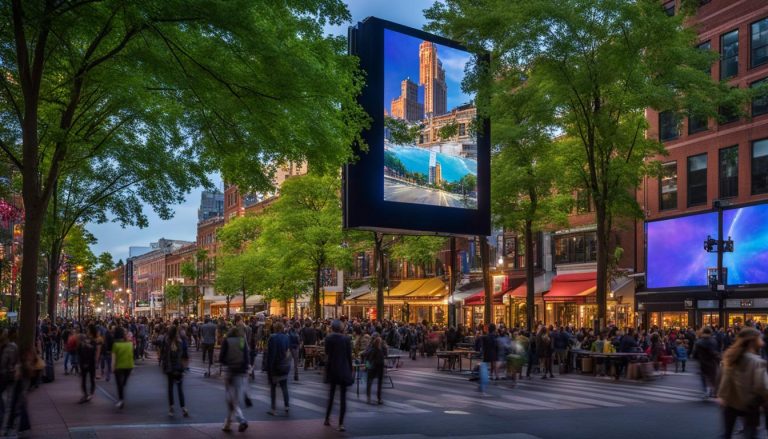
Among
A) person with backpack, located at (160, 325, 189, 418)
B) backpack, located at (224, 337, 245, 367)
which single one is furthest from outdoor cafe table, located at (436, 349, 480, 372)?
backpack, located at (224, 337, 245, 367)

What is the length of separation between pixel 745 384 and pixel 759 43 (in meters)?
35.3

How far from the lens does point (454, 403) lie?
61.9 feet

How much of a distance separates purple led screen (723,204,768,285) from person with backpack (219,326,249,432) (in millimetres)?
31372

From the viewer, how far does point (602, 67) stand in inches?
1136

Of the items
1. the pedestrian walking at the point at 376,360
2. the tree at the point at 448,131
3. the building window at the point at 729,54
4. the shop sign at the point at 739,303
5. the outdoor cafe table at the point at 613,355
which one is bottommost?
the outdoor cafe table at the point at 613,355

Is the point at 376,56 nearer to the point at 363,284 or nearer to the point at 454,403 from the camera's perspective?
the point at 454,403

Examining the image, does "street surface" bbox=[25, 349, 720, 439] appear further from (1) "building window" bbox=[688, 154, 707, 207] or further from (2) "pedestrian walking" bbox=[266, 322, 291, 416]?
(1) "building window" bbox=[688, 154, 707, 207]

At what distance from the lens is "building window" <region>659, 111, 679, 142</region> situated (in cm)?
4566

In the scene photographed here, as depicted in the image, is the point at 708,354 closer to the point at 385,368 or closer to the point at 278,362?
the point at 385,368

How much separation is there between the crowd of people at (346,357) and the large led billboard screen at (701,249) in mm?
5352

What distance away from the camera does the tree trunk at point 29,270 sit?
18.6 metres

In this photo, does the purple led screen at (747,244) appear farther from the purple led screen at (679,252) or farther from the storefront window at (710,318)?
the storefront window at (710,318)

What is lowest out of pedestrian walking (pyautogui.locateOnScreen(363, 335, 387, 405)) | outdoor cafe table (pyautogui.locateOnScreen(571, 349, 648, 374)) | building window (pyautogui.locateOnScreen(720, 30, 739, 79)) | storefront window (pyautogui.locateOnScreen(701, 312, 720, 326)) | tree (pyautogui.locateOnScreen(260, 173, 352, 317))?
outdoor cafe table (pyautogui.locateOnScreen(571, 349, 648, 374))

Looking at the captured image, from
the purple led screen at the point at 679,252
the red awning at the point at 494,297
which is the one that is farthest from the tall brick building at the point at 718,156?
the red awning at the point at 494,297
